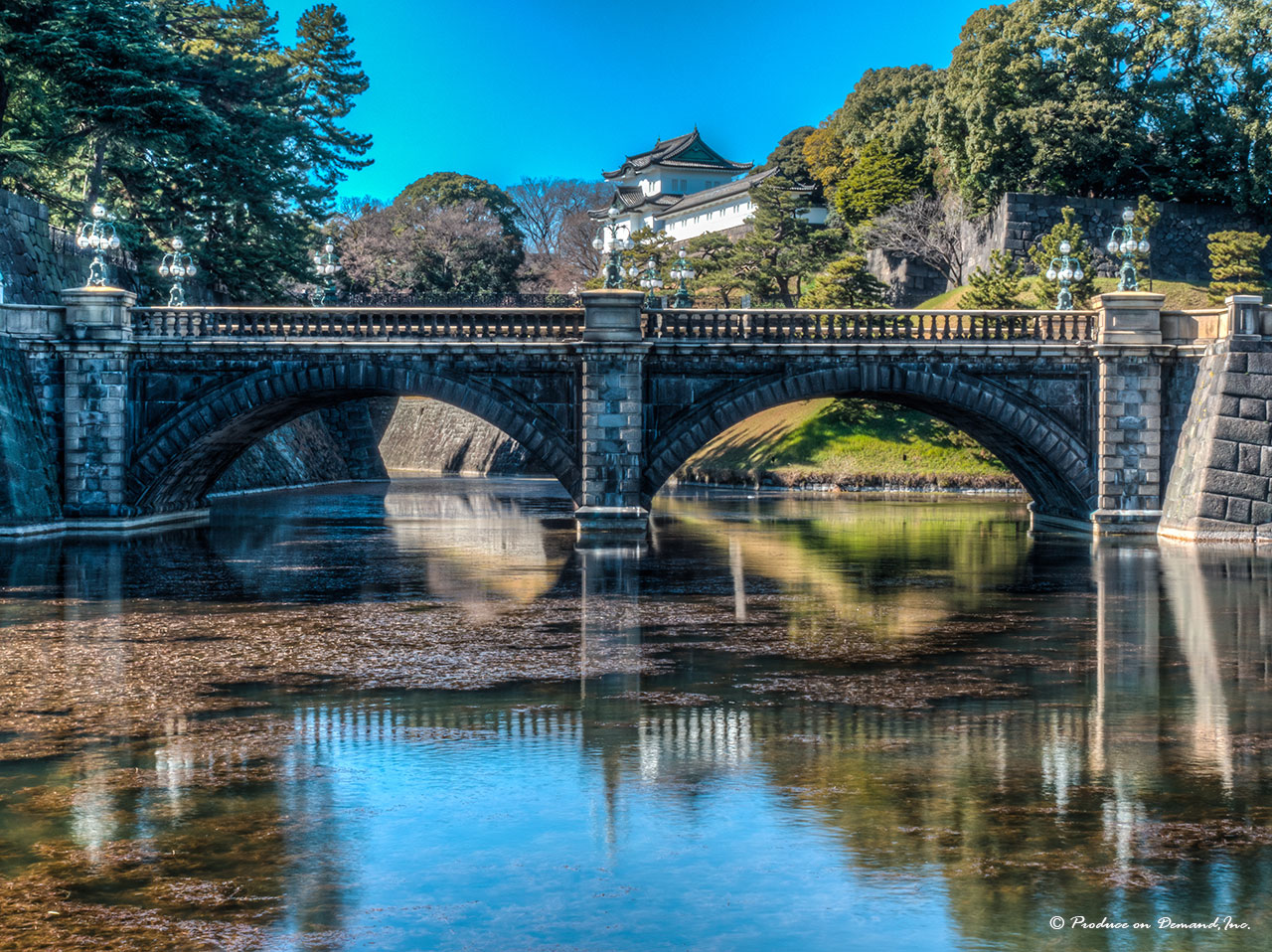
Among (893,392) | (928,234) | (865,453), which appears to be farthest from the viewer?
(928,234)

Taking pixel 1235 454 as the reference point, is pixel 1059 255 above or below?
above

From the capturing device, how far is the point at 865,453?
202 feet

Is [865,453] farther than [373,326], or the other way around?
[865,453]

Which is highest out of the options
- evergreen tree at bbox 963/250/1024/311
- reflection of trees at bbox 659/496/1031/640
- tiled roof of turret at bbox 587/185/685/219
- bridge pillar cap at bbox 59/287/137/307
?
tiled roof of turret at bbox 587/185/685/219

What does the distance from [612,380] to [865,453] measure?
27.3 meters

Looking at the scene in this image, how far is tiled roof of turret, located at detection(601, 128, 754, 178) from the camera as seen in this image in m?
118

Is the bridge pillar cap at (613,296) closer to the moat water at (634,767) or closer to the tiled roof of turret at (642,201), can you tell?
the moat water at (634,767)

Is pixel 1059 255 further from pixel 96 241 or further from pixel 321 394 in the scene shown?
pixel 96 241

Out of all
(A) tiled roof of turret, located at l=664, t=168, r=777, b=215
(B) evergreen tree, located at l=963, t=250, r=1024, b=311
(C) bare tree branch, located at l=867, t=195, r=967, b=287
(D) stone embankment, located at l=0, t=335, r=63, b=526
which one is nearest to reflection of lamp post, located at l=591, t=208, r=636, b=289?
(D) stone embankment, located at l=0, t=335, r=63, b=526

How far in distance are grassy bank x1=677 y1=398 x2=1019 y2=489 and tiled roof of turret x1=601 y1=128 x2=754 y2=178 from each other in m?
55.7

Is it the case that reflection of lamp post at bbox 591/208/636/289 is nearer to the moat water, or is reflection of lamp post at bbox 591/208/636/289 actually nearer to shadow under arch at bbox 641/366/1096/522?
shadow under arch at bbox 641/366/1096/522

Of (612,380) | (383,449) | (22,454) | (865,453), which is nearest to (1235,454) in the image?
(612,380)

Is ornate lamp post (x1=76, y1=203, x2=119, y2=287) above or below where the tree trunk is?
below

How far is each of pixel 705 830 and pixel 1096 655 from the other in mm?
9586
